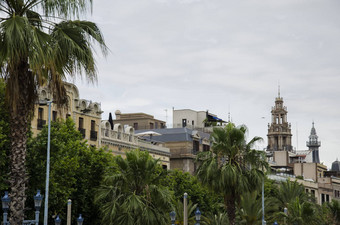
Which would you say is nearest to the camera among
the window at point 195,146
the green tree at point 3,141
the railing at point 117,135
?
the green tree at point 3,141

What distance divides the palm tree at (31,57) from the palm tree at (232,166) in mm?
18902

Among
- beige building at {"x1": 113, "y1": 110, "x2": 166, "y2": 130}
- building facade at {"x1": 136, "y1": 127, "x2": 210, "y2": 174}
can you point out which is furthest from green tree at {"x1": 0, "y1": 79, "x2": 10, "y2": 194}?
beige building at {"x1": 113, "y1": 110, "x2": 166, "y2": 130}

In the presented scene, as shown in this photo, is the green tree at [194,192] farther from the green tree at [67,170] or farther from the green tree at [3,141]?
the green tree at [3,141]

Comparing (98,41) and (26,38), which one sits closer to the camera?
(26,38)

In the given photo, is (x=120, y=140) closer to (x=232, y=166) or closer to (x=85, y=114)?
(x=85, y=114)

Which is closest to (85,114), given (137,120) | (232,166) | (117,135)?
(117,135)

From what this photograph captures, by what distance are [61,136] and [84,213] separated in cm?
632

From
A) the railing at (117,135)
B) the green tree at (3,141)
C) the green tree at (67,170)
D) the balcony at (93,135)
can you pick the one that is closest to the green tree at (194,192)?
the balcony at (93,135)

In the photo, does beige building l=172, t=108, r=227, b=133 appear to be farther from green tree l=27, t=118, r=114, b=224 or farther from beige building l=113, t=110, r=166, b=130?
green tree l=27, t=118, r=114, b=224

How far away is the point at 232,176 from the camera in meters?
39.7

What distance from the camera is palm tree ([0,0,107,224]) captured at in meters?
21.1

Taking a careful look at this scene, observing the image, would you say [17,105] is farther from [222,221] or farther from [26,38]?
[222,221]

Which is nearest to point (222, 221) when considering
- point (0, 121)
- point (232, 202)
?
point (232, 202)

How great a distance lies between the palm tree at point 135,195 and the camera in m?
37.2
